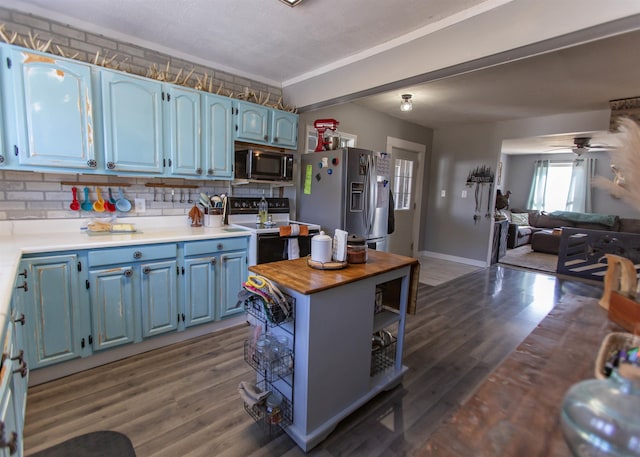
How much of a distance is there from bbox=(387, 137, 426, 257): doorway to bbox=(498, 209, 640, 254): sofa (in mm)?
1662

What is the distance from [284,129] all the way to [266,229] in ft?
3.95

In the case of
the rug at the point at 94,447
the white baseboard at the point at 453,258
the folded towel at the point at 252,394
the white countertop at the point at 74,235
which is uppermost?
the white countertop at the point at 74,235

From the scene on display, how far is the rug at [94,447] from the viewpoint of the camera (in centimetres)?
154

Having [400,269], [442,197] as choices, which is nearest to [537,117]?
[442,197]

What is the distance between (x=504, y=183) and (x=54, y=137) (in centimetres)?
1019

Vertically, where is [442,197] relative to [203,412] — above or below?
above

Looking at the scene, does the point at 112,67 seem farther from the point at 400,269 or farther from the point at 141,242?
the point at 400,269

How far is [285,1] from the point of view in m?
2.10

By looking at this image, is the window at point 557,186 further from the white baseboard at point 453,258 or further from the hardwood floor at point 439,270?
the hardwood floor at point 439,270

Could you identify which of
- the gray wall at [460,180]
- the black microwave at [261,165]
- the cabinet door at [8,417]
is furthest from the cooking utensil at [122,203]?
the gray wall at [460,180]

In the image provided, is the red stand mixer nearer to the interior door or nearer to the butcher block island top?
the butcher block island top

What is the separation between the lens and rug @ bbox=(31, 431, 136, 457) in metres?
1.54

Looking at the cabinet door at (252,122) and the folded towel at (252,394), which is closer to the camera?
the folded towel at (252,394)

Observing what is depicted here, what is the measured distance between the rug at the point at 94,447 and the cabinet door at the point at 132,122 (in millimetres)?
1819
